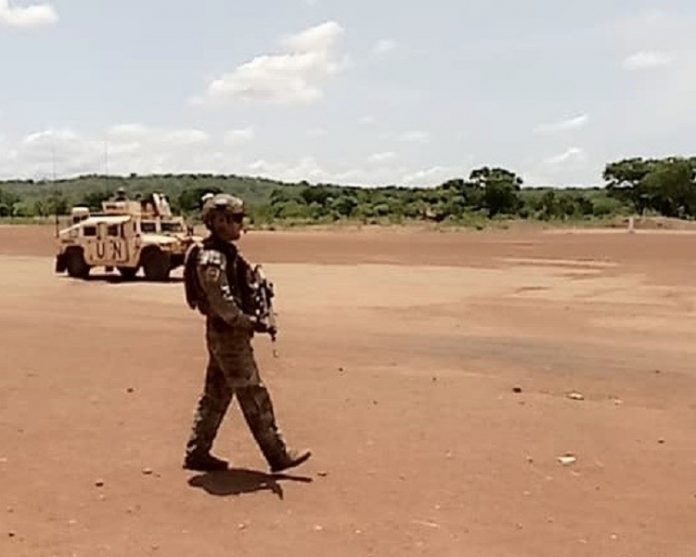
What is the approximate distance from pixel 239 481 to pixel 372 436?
1.69 metres

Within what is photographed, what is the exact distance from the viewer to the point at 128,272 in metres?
31.9

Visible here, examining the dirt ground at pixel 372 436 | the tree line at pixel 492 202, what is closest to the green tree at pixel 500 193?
the tree line at pixel 492 202

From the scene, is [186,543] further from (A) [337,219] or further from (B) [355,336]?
(A) [337,219]

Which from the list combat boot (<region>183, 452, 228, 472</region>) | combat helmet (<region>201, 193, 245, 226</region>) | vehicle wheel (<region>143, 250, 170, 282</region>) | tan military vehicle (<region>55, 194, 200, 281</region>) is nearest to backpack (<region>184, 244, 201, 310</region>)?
combat helmet (<region>201, 193, 245, 226</region>)

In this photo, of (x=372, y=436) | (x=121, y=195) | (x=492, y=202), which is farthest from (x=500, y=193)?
(x=372, y=436)

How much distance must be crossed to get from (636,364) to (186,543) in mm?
8779

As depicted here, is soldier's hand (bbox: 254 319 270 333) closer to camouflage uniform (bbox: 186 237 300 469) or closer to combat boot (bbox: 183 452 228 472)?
camouflage uniform (bbox: 186 237 300 469)

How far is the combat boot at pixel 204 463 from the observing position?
8219 mm

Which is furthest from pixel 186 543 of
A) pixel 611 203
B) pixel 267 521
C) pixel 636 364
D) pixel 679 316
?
pixel 611 203

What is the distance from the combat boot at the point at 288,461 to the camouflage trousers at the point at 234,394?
0.07ft

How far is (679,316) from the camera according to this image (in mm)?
20797

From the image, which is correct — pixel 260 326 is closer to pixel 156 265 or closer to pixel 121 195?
pixel 156 265

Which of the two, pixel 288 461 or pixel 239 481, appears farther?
pixel 288 461

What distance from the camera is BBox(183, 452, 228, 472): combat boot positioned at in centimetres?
822
